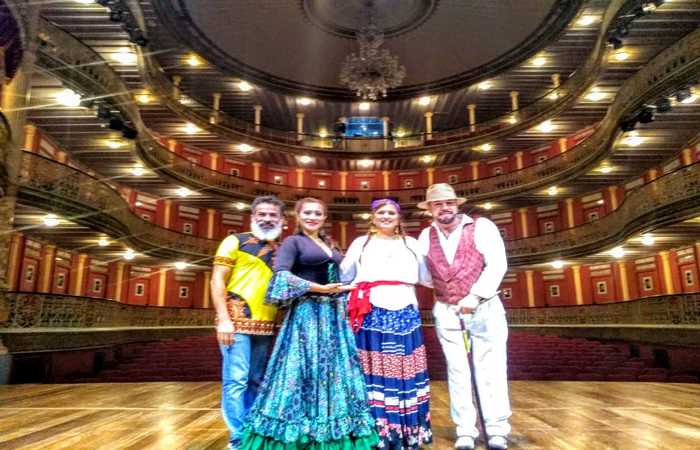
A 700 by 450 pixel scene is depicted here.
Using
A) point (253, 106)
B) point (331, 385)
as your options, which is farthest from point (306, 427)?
point (253, 106)

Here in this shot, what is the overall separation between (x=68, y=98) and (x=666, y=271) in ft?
66.7

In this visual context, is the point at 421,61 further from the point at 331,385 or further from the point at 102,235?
the point at 331,385

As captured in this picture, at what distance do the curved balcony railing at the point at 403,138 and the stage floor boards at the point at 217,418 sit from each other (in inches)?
436

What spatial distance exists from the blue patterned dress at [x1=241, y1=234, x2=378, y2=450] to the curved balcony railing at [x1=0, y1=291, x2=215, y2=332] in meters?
8.73

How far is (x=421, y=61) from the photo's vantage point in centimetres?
1898

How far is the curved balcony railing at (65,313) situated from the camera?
356 inches

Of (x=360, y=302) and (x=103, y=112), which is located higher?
(x=103, y=112)

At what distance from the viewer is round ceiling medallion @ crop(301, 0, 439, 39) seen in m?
16.0

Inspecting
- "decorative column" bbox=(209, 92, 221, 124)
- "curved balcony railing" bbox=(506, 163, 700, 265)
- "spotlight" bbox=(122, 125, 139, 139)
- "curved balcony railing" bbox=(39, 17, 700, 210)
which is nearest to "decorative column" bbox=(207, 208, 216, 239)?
"curved balcony railing" bbox=(39, 17, 700, 210)

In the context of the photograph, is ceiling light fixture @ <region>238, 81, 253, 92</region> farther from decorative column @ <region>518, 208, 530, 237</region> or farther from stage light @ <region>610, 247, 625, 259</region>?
stage light @ <region>610, 247, 625, 259</region>

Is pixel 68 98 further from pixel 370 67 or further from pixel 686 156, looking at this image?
pixel 686 156

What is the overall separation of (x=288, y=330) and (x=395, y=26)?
55.6ft

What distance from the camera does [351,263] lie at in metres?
2.95

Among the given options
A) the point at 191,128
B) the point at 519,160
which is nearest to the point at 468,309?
the point at 191,128
